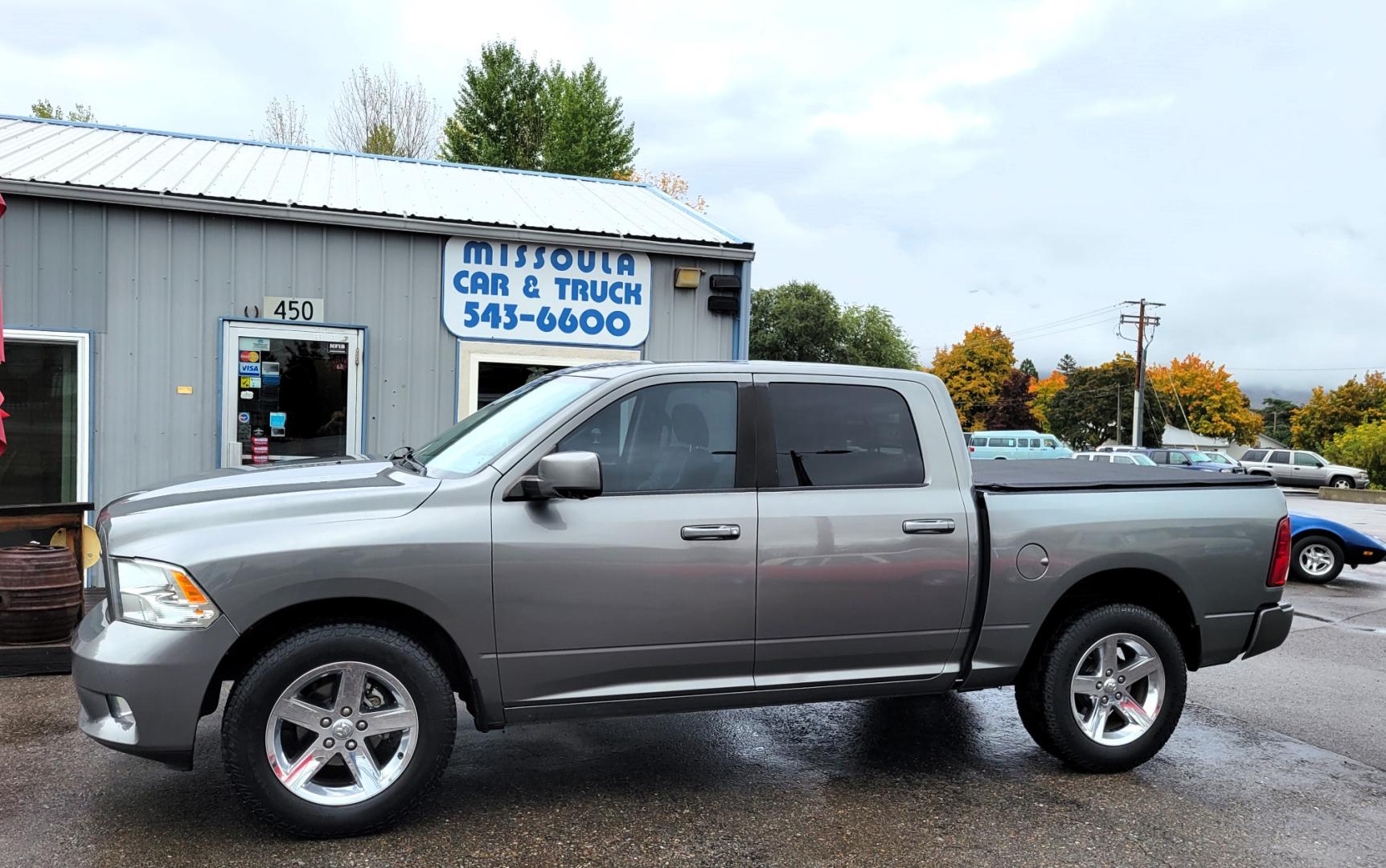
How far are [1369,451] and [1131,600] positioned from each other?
4282cm

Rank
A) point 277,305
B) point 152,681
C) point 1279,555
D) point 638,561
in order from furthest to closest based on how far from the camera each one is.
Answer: point 277,305, point 1279,555, point 638,561, point 152,681

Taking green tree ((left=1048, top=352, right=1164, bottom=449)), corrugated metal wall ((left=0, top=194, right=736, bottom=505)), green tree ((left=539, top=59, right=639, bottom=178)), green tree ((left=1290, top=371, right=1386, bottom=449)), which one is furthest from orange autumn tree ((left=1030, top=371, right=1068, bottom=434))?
corrugated metal wall ((left=0, top=194, right=736, bottom=505))

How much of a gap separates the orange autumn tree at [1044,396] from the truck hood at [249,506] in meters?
88.8

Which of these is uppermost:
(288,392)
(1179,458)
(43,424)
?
(288,392)

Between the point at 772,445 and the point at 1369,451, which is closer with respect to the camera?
the point at 772,445

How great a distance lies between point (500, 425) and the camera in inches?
177

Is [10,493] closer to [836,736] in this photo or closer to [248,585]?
[248,585]

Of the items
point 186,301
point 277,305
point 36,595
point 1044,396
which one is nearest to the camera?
point 36,595

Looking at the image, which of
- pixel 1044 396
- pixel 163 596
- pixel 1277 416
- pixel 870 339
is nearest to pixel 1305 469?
pixel 870 339

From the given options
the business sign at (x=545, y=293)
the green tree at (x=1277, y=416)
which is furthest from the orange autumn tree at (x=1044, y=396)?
the business sign at (x=545, y=293)

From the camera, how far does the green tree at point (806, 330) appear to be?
2046 inches

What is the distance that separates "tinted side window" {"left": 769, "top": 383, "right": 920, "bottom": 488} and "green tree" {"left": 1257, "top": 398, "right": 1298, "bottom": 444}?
412 feet

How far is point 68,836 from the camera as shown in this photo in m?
3.72

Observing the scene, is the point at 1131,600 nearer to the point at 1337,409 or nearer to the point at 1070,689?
the point at 1070,689
